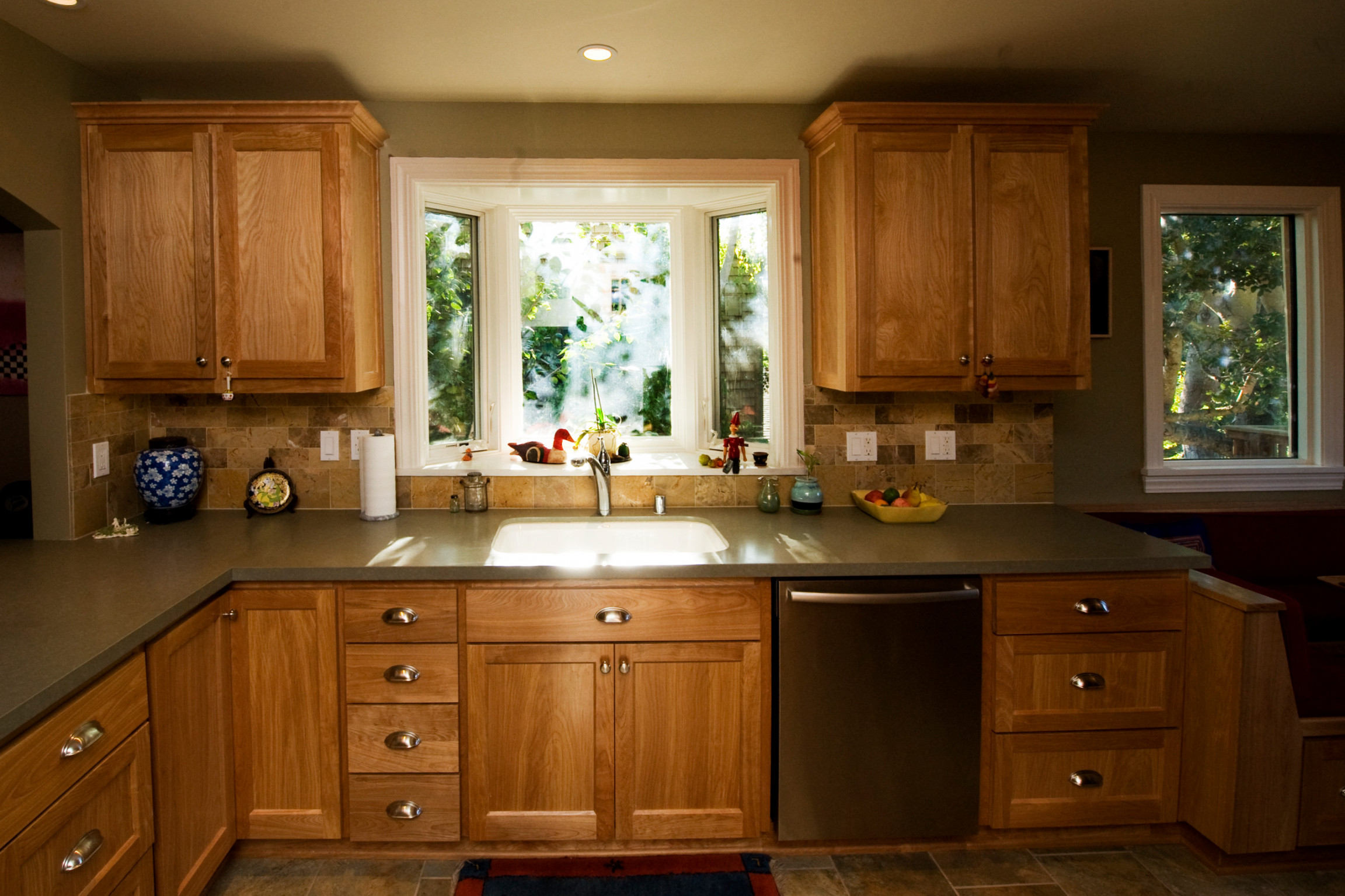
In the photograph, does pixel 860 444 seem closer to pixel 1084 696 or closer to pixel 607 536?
pixel 607 536

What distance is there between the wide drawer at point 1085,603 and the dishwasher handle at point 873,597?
0.16m

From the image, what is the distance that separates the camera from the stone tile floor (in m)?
2.26

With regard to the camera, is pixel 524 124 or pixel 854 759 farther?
pixel 524 124

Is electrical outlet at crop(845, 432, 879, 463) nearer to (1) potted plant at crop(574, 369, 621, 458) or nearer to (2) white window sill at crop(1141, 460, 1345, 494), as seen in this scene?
(1) potted plant at crop(574, 369, 621, 458)

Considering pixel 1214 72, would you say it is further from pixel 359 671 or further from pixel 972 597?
pixel 359 671

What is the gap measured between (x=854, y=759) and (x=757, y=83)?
6.89 feet

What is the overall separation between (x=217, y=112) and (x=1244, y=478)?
3837 mm

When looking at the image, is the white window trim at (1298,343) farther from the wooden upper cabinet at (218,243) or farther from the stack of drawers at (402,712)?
the wooden upper cabinet at (218,243)

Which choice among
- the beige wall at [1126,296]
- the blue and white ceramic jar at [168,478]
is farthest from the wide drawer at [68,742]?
the beige wall at [1126,296]

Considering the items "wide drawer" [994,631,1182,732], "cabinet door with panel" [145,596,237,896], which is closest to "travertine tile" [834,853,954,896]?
"wide drawer" [994,631,1182,732]

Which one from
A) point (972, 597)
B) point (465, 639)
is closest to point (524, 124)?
point (465, 639)

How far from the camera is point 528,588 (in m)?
2.29

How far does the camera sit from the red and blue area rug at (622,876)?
2240 mm

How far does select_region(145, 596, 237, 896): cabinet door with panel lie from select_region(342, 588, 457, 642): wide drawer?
32 centimetres
